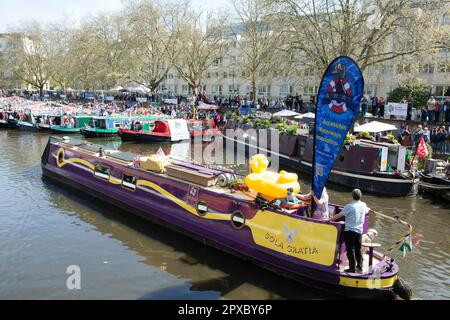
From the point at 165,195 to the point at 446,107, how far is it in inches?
823

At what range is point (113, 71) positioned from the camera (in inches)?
2277

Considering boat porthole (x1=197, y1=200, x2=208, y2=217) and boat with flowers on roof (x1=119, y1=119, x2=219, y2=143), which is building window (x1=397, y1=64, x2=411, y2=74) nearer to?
boat with flowers on roof (x1=119, y1=119, x2=219, y2=143)

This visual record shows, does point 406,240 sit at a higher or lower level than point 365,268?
higher

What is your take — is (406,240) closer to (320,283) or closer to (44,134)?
(320,283)

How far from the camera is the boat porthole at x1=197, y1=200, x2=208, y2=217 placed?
37.0 feet

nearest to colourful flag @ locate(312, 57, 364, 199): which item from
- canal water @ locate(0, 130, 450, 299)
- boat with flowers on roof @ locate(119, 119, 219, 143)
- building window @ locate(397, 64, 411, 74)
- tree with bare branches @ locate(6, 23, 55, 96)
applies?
canal water @ locate(0, 130, 450, 299)

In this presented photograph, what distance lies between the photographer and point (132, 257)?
1113 centimetres

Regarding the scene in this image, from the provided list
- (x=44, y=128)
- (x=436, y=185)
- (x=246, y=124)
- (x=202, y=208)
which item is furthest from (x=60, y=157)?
(x=44, y=128)

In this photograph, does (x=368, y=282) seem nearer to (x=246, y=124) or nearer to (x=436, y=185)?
(x=436, y=185)

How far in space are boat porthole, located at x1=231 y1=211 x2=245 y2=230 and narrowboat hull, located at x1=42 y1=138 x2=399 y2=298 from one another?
43 millimetres
